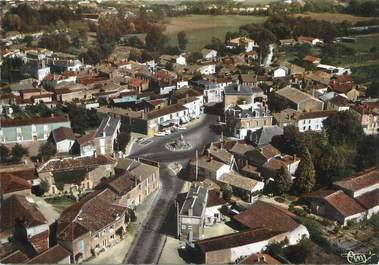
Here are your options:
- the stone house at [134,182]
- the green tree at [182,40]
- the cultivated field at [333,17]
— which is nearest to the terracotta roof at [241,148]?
the stone house at [134,182]

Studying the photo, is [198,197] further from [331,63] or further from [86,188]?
[331,63]

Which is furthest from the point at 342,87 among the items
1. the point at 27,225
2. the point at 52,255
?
the point at 52,255

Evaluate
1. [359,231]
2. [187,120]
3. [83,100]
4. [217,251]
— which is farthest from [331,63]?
[217,251]

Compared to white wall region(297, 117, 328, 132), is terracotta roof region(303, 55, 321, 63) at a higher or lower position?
higher

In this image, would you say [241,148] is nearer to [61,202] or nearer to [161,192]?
[161,192]

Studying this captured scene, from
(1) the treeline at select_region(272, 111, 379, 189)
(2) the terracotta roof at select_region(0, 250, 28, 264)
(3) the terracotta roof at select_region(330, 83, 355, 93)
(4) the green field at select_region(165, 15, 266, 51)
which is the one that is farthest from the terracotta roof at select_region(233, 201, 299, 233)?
(4) the green field at select_region(165, 15, 266, 51)

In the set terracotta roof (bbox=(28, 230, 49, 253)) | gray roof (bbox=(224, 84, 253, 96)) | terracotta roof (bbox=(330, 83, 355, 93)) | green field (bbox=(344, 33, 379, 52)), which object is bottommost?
terracotta roof (bbox=(28, 230, 49, 253))

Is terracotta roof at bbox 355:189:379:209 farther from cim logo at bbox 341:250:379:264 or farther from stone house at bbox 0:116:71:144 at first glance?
stone house at bbox 0:116:71:144
